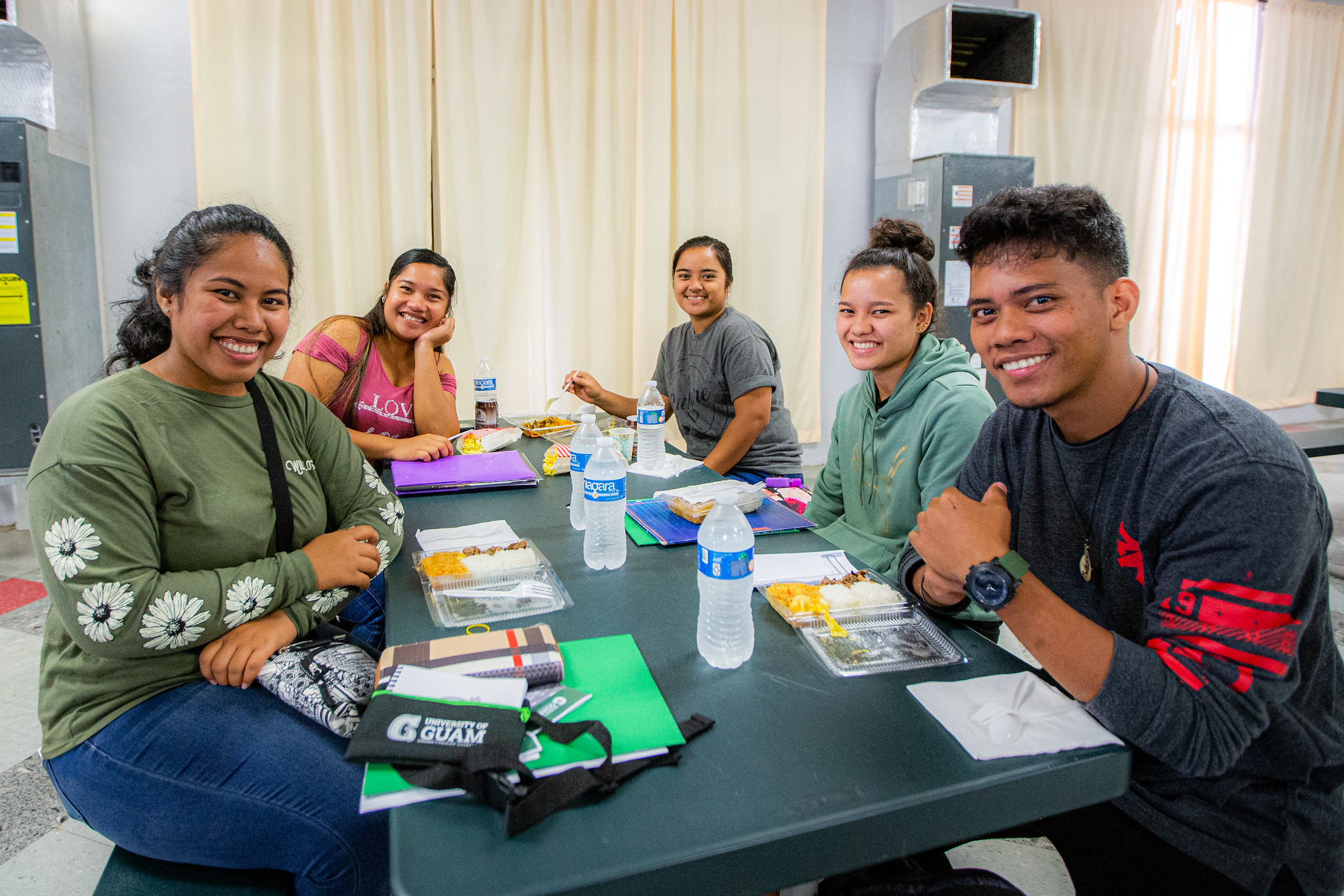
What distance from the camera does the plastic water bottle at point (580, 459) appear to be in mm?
1702

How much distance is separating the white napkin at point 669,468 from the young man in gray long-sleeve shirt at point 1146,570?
1.01 meters

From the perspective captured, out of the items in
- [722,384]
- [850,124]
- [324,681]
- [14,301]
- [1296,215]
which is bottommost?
[324,681]

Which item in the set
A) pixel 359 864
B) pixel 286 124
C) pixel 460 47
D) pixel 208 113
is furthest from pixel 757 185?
pixel 359 864

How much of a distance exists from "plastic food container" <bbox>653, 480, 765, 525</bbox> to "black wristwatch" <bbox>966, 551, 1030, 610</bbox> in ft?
2.18

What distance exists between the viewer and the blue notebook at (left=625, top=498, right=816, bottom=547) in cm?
156

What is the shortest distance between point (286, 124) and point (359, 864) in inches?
146

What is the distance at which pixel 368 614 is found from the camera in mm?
1852

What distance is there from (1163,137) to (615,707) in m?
5.93

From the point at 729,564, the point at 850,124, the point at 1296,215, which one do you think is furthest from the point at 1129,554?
the point at 1296,215

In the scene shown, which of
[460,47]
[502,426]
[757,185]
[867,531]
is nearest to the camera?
[867,531]

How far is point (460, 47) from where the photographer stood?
151 inches

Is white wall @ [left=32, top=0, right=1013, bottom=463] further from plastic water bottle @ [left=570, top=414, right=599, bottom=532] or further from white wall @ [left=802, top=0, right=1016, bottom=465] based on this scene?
white wall @ [left=802, top=0, right=1016, bottom=465]

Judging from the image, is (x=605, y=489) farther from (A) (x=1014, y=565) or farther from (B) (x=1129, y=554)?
(B) (x=1129, y=554)

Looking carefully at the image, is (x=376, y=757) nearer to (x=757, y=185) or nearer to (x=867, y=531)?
(x=867, y=531)
